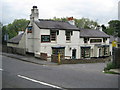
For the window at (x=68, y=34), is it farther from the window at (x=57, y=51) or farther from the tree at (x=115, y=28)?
the tree at (x=115, y=28)

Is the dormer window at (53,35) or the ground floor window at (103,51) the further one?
the ground floor window at (103,51)

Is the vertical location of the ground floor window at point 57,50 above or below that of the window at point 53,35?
below

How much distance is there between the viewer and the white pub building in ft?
99.7

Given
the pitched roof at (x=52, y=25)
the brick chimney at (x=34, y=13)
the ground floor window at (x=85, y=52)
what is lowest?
the ground floor window at (x=85, y=52)

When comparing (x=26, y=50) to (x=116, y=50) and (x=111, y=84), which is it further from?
(x=111, y=84)

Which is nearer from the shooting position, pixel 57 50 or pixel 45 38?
pixel 45 38

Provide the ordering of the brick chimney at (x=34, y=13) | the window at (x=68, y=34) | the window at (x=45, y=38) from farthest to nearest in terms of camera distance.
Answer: the window at (x=68, y=34) < the brick chimney at (x=34, y=13) < the window at (x=45, y=38)

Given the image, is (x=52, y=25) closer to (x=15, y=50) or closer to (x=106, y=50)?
(x=15, y=50)

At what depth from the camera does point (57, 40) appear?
31703 millimetres

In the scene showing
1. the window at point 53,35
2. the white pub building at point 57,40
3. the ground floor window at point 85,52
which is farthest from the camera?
the ground floor window at point 85,52

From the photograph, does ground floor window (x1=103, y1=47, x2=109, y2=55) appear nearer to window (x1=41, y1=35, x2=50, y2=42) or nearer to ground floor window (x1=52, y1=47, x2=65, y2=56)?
ground floor window (x1=52, y1=47, x2=65, y2=56)

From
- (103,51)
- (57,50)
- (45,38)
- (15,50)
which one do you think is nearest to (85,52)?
(103,51)

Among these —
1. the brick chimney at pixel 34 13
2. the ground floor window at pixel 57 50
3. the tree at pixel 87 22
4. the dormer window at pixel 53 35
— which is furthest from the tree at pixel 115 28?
the brick chimney at pixel 34 13

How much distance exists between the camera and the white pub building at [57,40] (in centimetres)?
3039
